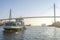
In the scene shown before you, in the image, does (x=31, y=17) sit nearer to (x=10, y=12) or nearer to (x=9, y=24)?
(x=10, y=12)

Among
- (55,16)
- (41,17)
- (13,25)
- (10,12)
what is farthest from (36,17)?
(13,25)

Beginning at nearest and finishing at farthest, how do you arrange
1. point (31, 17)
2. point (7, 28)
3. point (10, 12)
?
point (7, 28) < point (10, 12) < point (31, 17)

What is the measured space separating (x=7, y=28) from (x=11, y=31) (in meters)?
1.21

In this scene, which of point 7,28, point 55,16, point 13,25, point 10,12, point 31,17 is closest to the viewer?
point 7,28

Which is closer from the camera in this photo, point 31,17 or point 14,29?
point 14,29

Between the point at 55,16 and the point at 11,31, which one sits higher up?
the point at 55,16

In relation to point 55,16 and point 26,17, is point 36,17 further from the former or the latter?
A: point 55,16

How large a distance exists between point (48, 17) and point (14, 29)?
→ 26320 millimetres

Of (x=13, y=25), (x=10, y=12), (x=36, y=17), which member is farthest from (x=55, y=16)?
(x=13, y=25)

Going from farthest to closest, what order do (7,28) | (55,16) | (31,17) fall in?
(31,17) < (55,16) < (7,28)

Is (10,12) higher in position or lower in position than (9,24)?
higher

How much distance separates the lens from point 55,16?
5700cm

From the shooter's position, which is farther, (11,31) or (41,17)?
(41,17)

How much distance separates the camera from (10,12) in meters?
47.7
